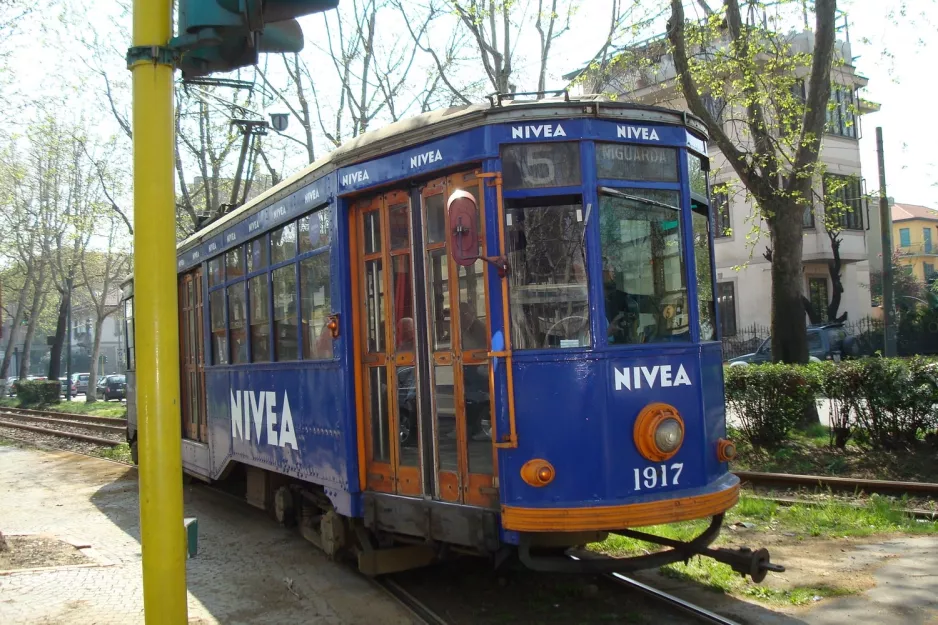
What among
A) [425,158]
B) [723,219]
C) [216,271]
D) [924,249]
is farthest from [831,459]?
[924,249]

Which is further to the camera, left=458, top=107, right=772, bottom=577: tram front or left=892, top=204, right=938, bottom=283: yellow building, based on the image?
left=892, top=204, right=938, bottom=283: yellow building

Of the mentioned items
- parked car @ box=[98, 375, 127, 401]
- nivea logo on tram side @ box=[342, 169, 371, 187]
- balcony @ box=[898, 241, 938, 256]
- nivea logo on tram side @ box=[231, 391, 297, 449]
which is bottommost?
parked car @ box=[98, 375, 127, 401]

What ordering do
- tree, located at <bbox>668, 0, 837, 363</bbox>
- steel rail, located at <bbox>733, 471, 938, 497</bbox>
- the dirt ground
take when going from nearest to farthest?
the dirt ground → steel rail, located at <bbox>733, 471, 938, 497</bbox> → tree, located at <bbox>668, 0, 837, 363</bbox>

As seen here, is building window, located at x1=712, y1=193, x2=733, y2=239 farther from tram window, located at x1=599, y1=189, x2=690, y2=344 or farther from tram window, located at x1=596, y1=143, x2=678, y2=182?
tram window, located at x1=599, y1=189, x2=690, y2=344

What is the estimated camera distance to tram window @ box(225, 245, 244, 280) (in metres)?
7.98

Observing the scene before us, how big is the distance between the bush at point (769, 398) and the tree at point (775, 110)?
205cm

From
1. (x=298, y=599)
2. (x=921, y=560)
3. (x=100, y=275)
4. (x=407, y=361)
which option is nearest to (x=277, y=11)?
(x=407, y=361)

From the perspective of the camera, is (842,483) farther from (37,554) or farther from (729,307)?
(729,307)

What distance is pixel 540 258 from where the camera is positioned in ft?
15.9

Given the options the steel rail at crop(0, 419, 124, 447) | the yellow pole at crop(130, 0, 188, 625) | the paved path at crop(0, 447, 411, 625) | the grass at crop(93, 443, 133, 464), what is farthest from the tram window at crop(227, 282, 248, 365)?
the steel rail at crop(0, 419, 124, 447)

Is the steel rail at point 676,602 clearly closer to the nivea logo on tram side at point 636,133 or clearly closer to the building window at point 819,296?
the nivea logo on tram side at point 636,133

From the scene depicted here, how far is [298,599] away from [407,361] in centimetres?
198

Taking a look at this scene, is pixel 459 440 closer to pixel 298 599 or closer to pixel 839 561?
pixel 298 599

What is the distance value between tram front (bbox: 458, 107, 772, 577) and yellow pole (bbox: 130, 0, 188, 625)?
207 cm
